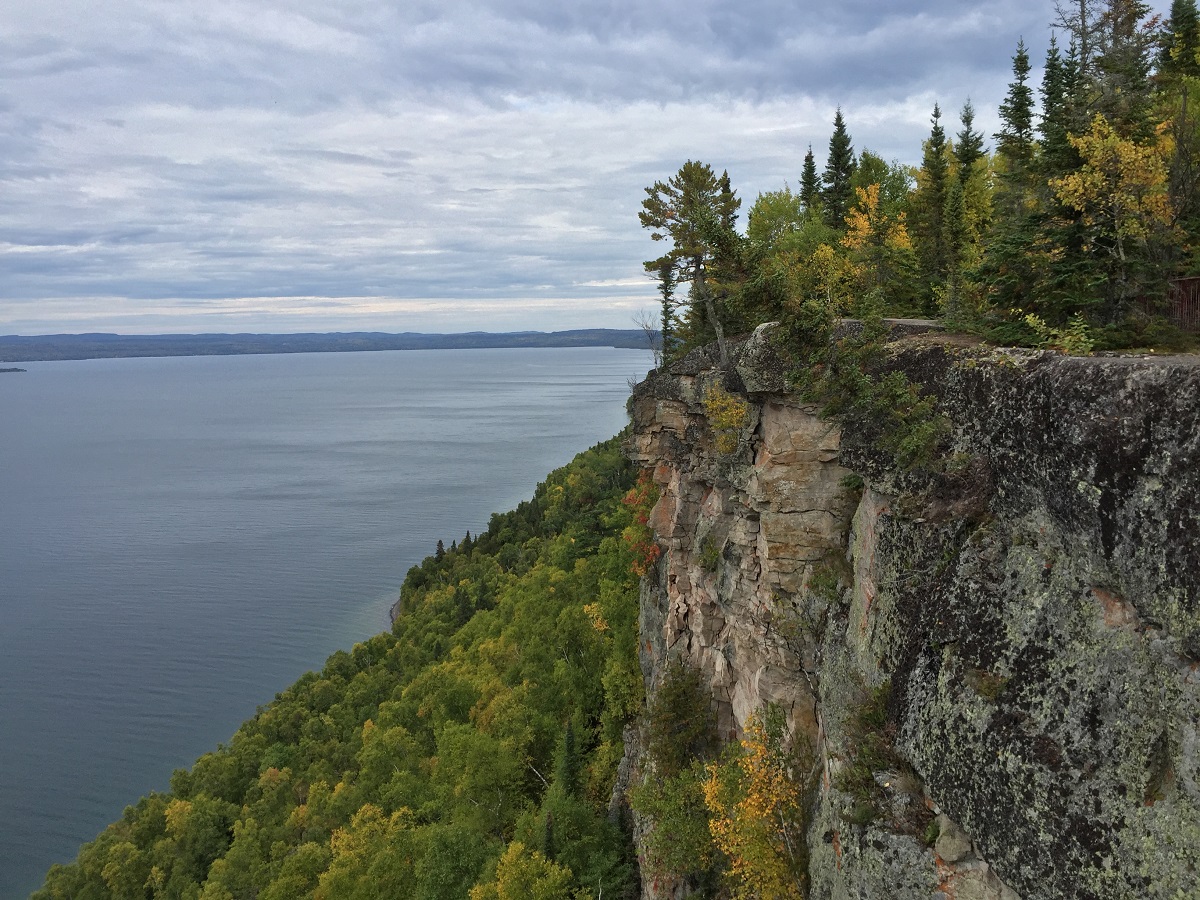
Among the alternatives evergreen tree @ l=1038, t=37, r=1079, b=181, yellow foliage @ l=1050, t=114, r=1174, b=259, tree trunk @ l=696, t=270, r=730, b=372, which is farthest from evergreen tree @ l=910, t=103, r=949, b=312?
yellow foliage @ l=1050, t=114, r=1174, b=259

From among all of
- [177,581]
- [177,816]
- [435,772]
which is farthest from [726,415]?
[177,581]

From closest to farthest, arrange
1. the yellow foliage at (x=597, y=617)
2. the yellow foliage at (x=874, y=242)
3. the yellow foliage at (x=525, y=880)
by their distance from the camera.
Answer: the yellow foliage at (x=525, y=880) < the yellow foliage at (x=874, y=242) < the yellow foliage at (x=597, y=617)

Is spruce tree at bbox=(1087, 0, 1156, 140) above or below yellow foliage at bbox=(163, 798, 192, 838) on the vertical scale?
above

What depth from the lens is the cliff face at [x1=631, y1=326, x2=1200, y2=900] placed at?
6812 mm

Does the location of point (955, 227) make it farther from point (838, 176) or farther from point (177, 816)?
point (177, 816)

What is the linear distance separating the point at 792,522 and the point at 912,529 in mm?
4417

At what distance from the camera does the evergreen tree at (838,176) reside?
3747cm

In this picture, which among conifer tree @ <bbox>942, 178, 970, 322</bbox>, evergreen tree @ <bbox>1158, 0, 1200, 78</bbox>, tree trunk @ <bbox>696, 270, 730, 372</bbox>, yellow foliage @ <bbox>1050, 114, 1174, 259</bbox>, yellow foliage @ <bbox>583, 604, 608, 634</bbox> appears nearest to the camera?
yellow foliage @ <bbox>1050, 114, 1174, 259</bbox>

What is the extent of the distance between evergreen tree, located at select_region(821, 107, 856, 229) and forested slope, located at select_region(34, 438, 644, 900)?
19.5 metres

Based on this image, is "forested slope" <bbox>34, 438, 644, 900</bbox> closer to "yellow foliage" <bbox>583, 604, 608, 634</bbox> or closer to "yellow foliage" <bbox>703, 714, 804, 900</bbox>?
"yellow foliage" <bbox>583, 604, 608, 634</bbox>

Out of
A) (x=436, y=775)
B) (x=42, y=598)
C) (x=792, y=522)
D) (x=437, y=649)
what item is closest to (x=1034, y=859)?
(x=792, y=522)

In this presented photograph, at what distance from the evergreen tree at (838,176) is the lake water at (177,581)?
50.4 meters

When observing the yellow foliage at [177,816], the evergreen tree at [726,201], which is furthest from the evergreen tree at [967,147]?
the yellow foliage at [177,816]

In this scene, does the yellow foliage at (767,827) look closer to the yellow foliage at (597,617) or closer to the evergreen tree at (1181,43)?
the yellow foliage at (597,617)
